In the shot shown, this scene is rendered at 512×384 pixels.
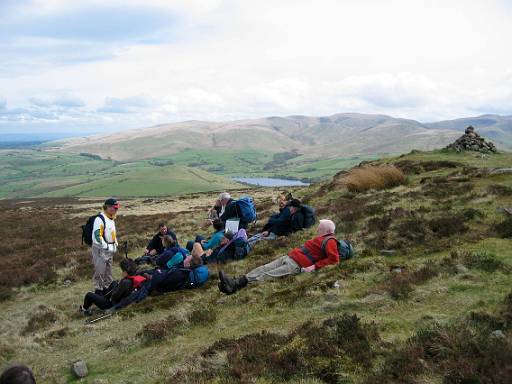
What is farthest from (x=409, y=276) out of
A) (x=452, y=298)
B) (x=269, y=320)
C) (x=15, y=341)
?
(x=15, y=341)

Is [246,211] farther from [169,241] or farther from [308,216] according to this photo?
[169,241]

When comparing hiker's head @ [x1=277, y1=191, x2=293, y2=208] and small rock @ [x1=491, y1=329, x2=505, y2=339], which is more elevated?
hiker's head @ [x1=277, y1=191, x2=293, y2=208]

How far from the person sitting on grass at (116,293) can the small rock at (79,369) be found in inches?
164

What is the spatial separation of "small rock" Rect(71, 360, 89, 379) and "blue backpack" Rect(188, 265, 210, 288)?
16.3ft

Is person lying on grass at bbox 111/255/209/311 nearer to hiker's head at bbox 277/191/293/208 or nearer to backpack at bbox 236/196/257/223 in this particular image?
backpack at bbox 236/196/257/223

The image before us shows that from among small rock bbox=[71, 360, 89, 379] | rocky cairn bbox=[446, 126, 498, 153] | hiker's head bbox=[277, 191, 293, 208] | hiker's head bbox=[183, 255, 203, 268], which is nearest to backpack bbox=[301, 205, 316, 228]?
hiker's head bbox=[277, 191, 293, 208]

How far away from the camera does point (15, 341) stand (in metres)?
11.3

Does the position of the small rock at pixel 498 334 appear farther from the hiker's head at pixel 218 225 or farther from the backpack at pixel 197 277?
the hiker's head at pixel 218 225

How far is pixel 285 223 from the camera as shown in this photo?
57.8 ft

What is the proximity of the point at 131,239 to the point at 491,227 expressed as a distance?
19767 millimetres

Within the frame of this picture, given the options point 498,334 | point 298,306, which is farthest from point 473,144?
point 498,334

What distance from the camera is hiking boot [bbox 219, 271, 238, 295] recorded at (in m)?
11.6

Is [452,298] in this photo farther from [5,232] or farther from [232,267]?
[5,232]

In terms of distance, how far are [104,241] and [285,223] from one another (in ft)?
23.9
